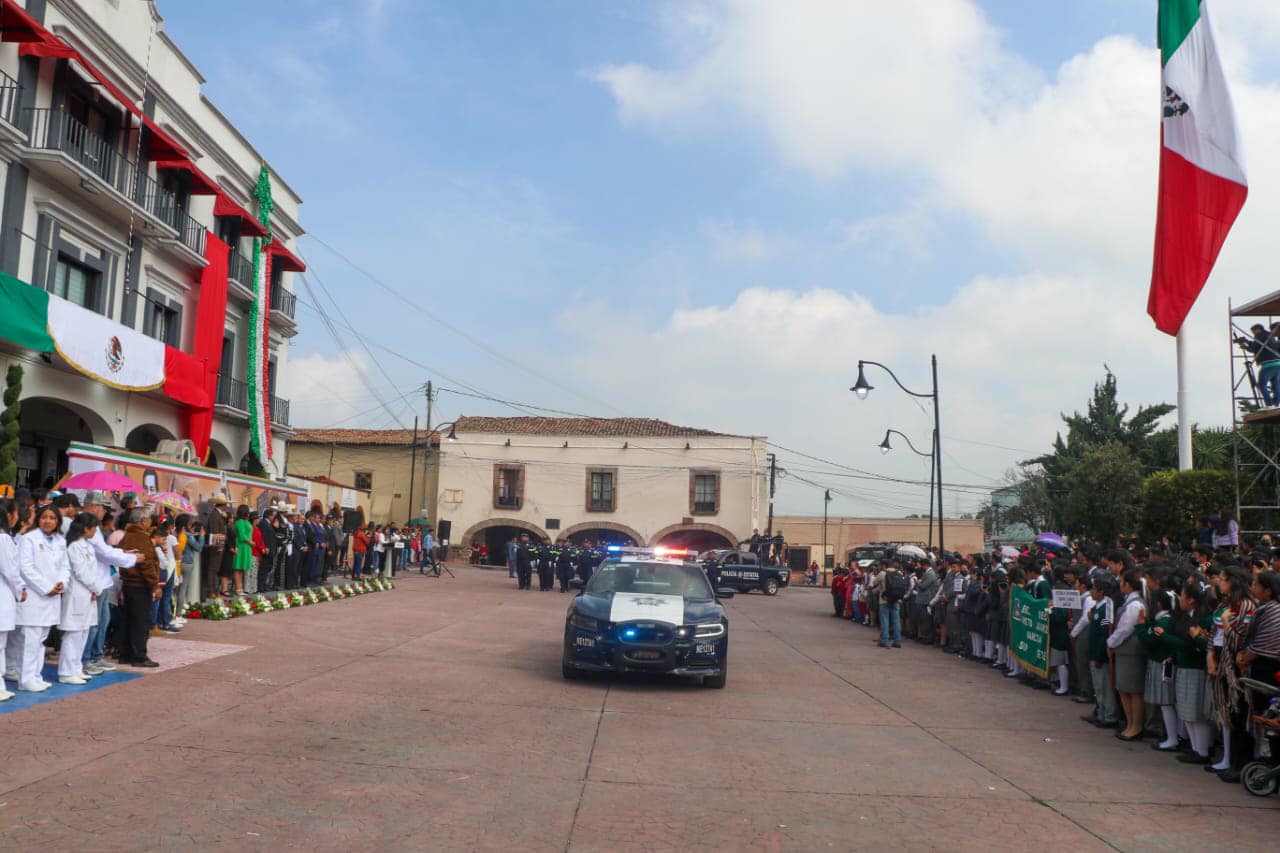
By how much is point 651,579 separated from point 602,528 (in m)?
41.1

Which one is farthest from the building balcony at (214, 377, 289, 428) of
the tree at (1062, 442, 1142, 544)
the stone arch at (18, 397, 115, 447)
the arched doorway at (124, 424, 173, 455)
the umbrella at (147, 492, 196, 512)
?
the tree at (1062, 442, 1142, 544)

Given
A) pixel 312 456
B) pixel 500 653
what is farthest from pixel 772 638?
pixel 312 456

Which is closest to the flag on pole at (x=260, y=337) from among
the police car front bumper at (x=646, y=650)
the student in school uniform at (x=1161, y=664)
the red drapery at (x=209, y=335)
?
the red drapery at (x=209, y=335)

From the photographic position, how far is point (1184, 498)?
20344 mm

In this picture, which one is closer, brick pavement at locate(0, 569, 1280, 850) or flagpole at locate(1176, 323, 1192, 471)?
brick pavement at locate(0, 569, 1280, 850)

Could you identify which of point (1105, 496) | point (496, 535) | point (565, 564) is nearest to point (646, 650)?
point (565, 564)

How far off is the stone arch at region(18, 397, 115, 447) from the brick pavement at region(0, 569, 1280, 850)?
1164 cm

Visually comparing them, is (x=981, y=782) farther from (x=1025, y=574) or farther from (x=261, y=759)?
(x=1025, y=574)

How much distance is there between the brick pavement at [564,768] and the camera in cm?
557

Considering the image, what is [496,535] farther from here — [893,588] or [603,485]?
[893,588]

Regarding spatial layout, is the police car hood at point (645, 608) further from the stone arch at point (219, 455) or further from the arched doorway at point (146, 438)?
the stone arch at point (219, 455)

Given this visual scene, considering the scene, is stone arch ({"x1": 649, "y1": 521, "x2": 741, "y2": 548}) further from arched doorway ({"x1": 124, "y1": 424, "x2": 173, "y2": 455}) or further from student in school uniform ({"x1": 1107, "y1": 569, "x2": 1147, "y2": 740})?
student in school uniform ({"x1": 1107, "y1": 569, "x2": 1147, "y2": 740})

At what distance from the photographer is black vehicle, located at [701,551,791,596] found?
38.1m

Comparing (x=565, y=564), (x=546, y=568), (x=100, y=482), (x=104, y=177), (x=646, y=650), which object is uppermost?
(x=104, y=177)
